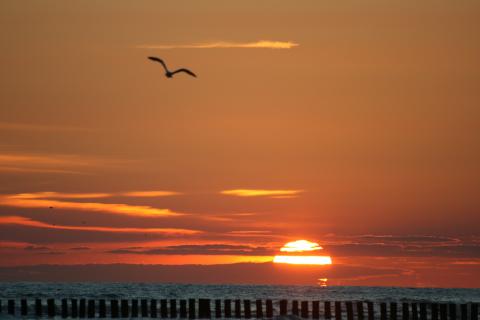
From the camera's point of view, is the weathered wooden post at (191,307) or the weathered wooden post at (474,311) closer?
the weathered wooden post at (474,311)

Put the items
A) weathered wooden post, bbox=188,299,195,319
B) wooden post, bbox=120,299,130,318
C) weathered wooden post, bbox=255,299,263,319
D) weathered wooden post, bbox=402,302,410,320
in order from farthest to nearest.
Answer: wooden post, bbox=120,299,130,318 < weathered wooden post, bbox=255,299,263,319 < weathered wooden post, bbox=188,299,195,319 < weathered wooden post, bbox=402,302,410,320

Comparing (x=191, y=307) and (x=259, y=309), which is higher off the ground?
(x=191, y=307)

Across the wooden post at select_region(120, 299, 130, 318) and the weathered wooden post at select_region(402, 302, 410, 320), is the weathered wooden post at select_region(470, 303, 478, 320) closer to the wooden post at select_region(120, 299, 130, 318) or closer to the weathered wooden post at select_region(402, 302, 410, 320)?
the weathered wooden post at select_region(402, 302, 410, 320)

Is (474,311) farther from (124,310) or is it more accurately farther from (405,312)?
(124,310)

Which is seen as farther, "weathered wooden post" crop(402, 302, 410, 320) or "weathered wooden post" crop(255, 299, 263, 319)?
"weathered wooden post" crop(255, 299, 263, 319)

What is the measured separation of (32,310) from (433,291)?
61124 millimetres

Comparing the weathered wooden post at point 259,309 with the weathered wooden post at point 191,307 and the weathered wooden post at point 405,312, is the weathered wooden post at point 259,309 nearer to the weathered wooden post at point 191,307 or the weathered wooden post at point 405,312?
the weathered wooden post at point 191,307

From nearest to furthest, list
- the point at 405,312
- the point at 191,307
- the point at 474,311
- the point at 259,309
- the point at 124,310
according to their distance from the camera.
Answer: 1. the point at 474,311
2. the point at 405,312
3. the point at 191,307
4. the point at 259,309
5. the point at 124,310

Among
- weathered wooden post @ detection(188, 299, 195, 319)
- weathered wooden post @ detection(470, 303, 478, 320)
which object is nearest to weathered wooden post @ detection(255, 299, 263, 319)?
weathered wooden post @ detection(188, 299, 195, 319)

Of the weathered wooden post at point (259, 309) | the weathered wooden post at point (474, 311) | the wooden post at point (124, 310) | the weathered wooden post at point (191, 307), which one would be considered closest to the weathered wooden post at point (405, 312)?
the weathered wooden post at point (474, 311)

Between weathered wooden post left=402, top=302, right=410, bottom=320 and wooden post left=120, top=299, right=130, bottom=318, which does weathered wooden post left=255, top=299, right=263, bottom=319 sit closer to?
wooden post left=120, top=299, right=130, bottom=318

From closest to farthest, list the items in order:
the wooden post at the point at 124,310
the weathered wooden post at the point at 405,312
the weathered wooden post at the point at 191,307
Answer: the weathered wooden post at the point at 405,312
the weathered wooden post at the point at 191,307
the wooden post at the point at 124,310

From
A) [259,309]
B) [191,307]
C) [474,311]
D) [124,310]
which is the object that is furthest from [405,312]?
[124,310]

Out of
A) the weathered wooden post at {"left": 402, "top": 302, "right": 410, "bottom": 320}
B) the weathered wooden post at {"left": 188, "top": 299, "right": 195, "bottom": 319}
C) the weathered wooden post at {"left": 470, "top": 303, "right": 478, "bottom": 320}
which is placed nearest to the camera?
the weathered wooden post at {"left": 470, "top": 303, "right": 478, "bottom": 320}
